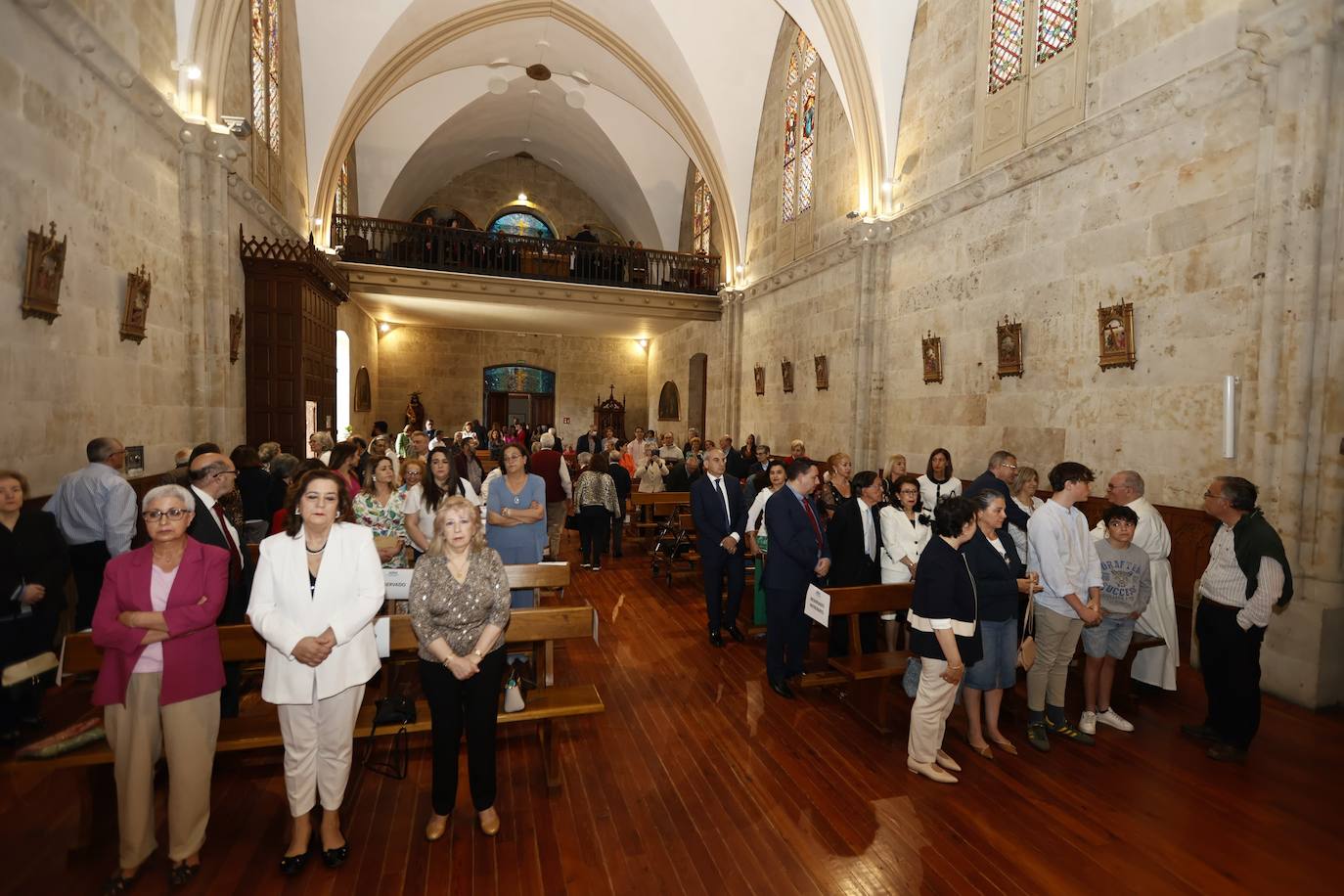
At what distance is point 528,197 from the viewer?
21672 millimetres

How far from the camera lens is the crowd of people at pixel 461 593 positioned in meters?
2.62

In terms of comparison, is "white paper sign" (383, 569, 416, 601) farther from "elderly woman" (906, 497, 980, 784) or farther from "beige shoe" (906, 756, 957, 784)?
"beige shoe" (906, 756, 957, 784)

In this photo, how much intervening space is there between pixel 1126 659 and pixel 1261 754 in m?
0.80

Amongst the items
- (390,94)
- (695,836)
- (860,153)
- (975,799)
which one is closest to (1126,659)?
(975,799)

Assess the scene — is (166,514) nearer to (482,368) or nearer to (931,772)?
(931,772)

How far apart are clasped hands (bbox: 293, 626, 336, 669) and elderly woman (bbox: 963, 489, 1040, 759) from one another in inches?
126

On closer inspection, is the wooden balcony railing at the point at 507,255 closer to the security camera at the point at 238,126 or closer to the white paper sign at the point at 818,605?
the security camera at the point at 238,126

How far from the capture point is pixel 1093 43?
6.44m

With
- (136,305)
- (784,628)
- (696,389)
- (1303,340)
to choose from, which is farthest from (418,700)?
(696,389)

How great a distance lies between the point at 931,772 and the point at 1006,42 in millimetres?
8110

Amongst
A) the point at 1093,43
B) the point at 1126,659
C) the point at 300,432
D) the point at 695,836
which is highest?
the point at 1093,43

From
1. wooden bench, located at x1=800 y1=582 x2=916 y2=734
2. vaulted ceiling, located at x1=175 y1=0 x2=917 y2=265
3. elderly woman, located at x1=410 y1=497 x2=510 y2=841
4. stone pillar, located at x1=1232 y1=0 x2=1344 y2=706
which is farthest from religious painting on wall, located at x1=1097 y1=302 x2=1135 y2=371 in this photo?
elderly woman, located at x1=410 y1=497 x2=510 y2=841

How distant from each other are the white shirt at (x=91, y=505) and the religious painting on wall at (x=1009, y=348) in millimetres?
8155

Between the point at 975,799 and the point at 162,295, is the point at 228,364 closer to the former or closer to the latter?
the point at 162,295
